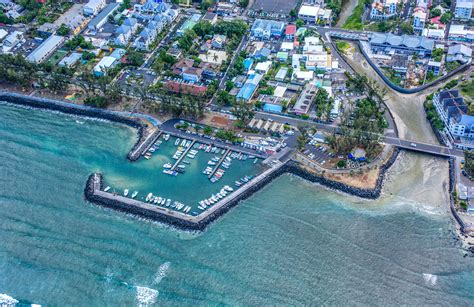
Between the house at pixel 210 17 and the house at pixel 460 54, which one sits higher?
the house at pixel 460 54

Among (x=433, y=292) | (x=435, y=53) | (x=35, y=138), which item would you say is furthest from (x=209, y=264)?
(x=435, y=53)

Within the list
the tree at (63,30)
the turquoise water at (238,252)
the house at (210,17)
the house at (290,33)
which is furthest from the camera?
the house at (210,17)

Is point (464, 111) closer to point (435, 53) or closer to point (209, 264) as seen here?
point (435, 53)

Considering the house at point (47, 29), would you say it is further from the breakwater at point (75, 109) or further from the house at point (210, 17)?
the house at point (210, 17)

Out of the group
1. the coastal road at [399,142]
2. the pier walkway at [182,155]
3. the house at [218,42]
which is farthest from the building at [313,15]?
the pier walkway at [182,155]

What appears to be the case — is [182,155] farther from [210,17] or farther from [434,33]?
[434,33]

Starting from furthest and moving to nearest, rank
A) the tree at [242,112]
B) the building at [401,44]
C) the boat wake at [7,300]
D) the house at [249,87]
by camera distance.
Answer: the building at [401,44] → the house at [249,87] → the tree at [242,112] → the boat wake at [7,300]
